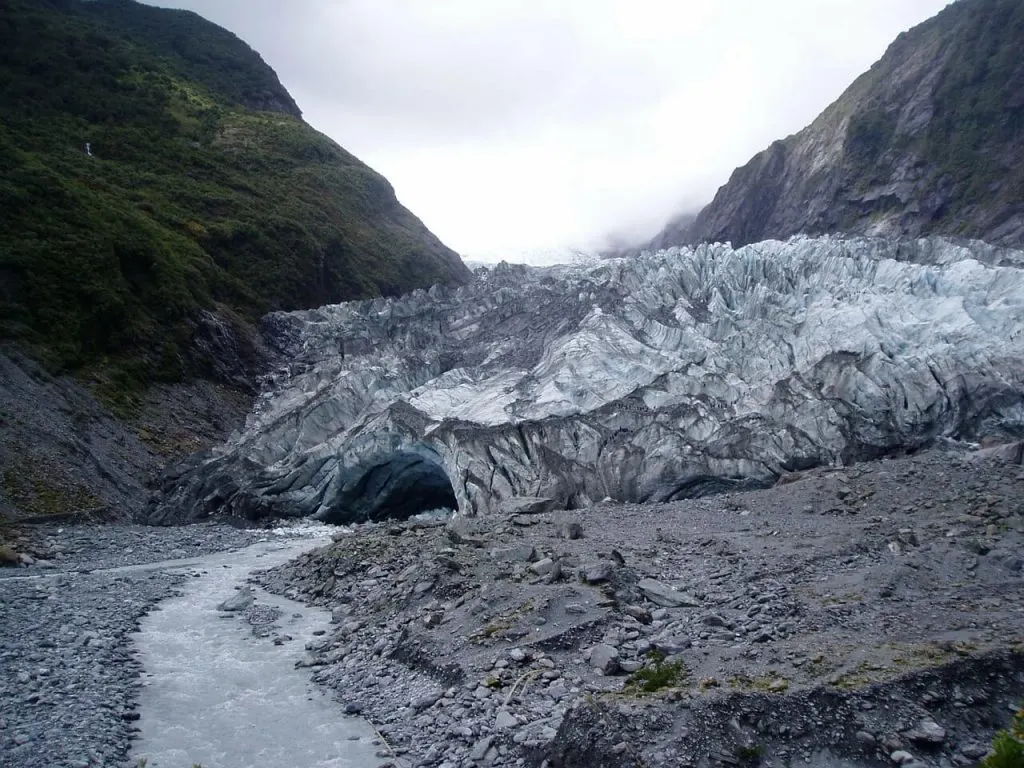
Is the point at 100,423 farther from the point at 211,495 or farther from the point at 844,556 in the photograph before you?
the point at 844,556

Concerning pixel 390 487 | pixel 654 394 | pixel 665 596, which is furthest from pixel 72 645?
pixel 654 394

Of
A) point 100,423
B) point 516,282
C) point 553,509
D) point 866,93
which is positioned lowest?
point 553,509

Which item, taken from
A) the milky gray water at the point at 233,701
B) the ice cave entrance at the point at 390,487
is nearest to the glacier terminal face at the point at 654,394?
the ice cave entrance at the point at 390,487

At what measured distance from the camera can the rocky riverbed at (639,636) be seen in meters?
5.88

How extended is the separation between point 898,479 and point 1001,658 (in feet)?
32.3

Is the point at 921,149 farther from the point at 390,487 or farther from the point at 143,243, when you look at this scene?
the point at 143,243

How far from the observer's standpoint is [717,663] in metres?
7.08

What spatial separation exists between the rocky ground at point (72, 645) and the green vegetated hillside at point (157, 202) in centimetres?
1336

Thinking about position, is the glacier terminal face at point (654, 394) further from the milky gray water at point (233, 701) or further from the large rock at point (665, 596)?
the large rock at point (665, 596)

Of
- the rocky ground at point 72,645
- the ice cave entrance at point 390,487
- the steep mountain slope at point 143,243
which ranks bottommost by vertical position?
the ice cave entrance at point 390,487

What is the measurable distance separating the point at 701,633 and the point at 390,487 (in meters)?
17.7

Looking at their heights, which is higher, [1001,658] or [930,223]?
[930,223]

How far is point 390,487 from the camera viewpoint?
2462 centimetres


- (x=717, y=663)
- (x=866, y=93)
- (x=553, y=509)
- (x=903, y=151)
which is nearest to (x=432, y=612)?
(x=717, y=663)
